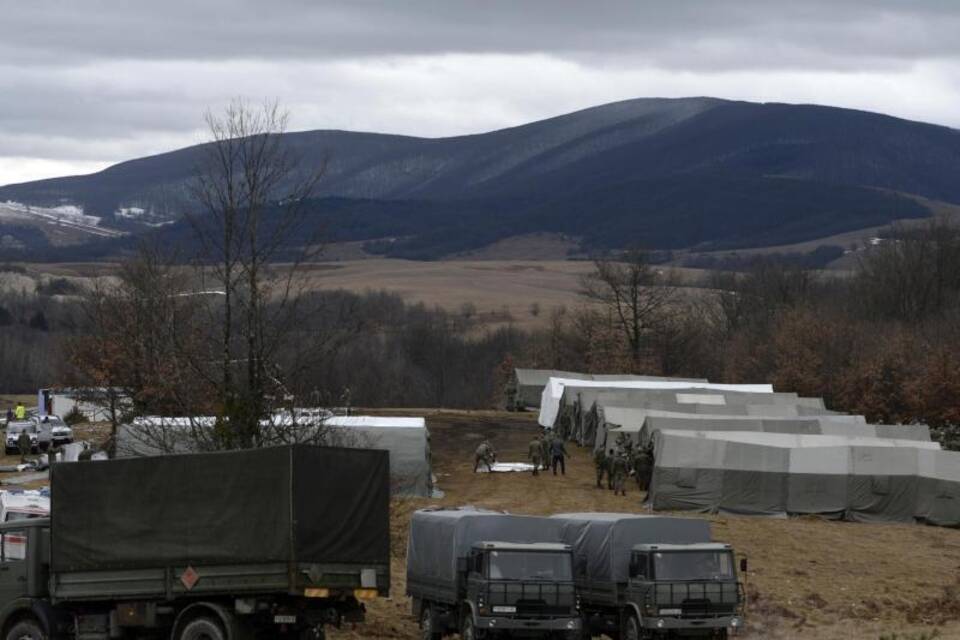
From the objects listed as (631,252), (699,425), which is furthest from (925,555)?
(631,252)

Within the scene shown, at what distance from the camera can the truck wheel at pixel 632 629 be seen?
29906mm

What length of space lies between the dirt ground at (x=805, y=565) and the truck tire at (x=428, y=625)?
0.54 metres

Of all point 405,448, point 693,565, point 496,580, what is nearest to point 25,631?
point 496,580

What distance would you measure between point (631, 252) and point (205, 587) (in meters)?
102

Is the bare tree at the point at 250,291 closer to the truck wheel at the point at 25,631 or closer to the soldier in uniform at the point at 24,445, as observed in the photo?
the truck wheel at the point at 25,631

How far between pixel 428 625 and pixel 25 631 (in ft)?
23.5

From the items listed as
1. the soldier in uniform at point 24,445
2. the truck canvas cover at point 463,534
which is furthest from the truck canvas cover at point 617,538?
the soldier in uniform at point 24,445

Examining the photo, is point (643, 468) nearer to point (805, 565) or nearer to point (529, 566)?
point (805, 565)

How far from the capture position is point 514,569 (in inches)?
1147

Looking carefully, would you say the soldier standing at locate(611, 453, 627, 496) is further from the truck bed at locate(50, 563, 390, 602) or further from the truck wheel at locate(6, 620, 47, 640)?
the truck wheel at locate(6, 620, 47, 640)

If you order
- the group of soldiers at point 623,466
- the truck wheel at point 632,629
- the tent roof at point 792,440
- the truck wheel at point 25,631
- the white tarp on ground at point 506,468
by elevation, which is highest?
the tent roof at point 792,440

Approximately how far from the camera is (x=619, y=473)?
58250mm

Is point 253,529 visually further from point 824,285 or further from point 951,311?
point 824,285

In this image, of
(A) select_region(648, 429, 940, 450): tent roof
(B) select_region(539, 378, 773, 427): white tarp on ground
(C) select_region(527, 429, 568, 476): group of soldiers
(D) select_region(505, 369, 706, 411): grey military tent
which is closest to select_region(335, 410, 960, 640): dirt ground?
(C) select_region(527, 429, 568, 476): group of soldiers
